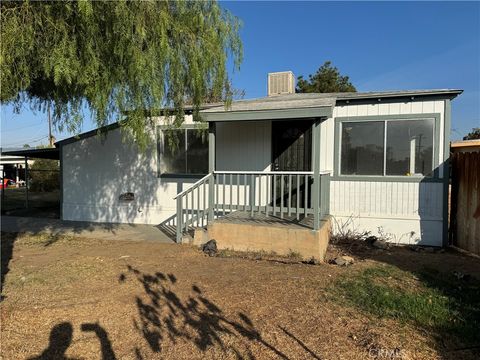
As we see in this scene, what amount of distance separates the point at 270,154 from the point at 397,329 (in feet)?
17.9

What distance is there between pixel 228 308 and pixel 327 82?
80.3 feet

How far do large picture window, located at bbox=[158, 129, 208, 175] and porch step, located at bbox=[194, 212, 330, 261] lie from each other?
7.53 feet

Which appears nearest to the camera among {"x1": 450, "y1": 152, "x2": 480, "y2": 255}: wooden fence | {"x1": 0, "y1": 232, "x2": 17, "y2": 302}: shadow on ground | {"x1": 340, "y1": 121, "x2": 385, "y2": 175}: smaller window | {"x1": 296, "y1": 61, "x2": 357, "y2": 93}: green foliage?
{"x1": 0, "y1": 232, "x2": 17, "y2": 302}: shadow on ground

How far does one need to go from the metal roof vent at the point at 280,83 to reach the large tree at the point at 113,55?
21.3 feet

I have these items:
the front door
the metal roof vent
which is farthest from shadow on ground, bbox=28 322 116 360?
the metal roof vent

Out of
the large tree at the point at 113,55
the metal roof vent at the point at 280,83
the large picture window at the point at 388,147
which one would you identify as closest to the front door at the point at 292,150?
the large picture window at the point at 388,147

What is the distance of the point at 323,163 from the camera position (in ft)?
26.6

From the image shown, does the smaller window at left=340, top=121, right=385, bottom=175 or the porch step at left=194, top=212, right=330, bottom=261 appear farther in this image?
the smaller window at left=340, top=121, right=385, bottom=175

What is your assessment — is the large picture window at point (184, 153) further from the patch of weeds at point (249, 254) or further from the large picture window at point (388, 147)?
the large picture window at point (388, 147)

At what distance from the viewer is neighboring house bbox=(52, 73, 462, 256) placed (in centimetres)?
712

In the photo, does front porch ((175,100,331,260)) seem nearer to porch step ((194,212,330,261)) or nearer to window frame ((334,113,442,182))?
porch step ((194,212,330,261))

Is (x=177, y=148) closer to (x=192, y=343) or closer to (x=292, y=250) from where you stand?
(x=292, y=250)

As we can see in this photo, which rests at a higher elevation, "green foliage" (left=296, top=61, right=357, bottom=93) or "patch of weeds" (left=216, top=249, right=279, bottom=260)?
"green foliage" (left=296, top=61, right=357, bottom=93)

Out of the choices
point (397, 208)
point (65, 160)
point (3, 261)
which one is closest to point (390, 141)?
point (397, 208)
